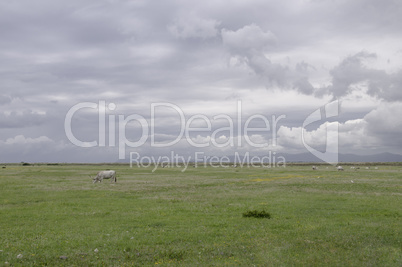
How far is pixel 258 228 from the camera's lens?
761 inches

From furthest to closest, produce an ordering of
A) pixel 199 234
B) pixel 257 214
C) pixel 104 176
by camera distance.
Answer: pixel 104 176 < pixel 257 214 < pixel 199 234

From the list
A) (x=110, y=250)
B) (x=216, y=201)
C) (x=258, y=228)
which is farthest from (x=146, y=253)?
(x=216, y=201)

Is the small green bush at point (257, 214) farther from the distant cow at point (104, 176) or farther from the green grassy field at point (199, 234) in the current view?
the distant cow at point (104, 176)

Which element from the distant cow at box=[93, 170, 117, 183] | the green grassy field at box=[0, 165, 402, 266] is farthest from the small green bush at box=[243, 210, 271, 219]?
the distant cow at box=[93, 170, 117, 183]

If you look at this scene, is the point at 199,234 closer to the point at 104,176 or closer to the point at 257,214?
the point at 257,214

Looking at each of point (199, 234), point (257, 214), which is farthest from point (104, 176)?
point (199, 234)

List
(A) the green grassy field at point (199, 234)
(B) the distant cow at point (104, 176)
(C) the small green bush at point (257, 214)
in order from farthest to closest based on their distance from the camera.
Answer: (B) the distant cow at point (104, 176) < (C) the small green bush at point (257, 214) < (A) the green grassy field at point (199, 234)

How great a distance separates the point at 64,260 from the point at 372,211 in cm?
2199

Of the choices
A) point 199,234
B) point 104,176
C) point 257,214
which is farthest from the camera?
point 104,176

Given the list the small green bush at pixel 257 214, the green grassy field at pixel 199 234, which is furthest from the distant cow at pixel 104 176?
the small green bush at pixel 257 214

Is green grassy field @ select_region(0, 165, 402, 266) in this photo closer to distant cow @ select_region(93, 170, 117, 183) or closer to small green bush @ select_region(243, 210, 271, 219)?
small green bush @ select_region(243, 210, 271, 219)

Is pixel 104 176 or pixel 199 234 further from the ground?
pixel 199 234

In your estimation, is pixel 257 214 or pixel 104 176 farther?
pixel 104 176

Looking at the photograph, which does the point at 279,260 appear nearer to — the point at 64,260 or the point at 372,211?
the point at 64,260
